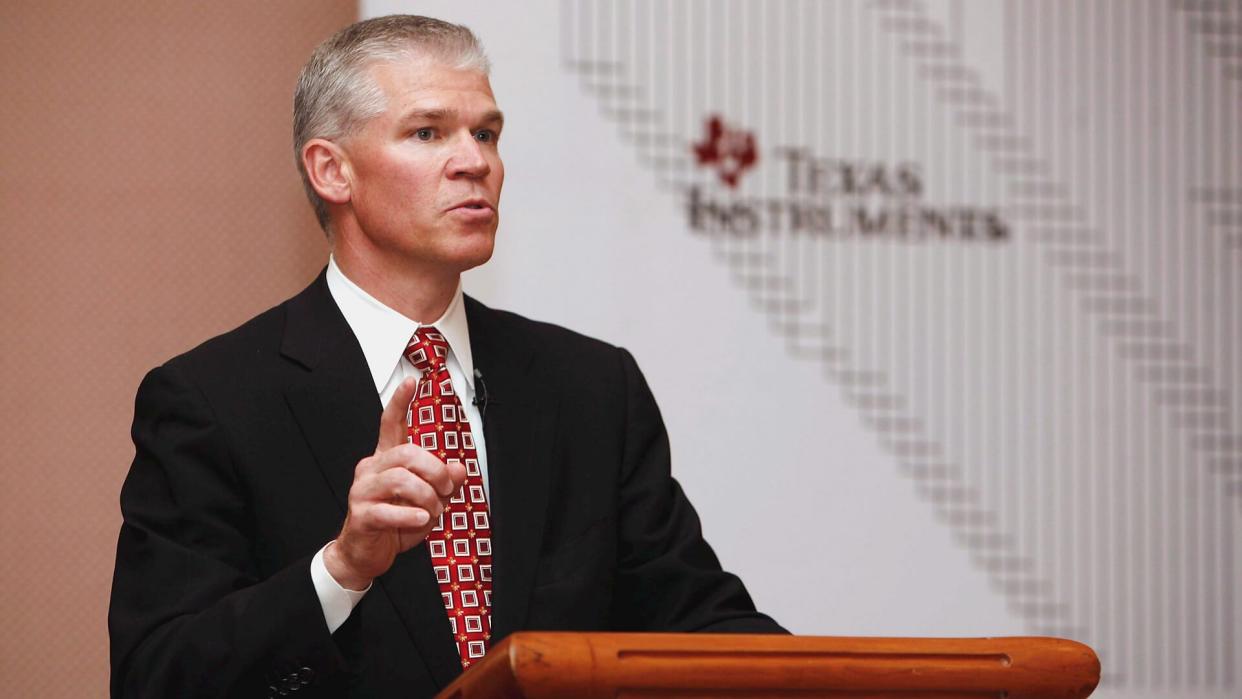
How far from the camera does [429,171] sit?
218 cm

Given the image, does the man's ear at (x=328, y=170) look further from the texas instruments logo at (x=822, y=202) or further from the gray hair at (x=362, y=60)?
the texas instruments logo at (x=822, y=202)

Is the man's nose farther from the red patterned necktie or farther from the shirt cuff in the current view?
the shirt cuff

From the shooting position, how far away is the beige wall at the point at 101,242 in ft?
9.63

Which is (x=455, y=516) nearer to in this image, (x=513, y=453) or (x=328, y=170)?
(x=513, y=453)

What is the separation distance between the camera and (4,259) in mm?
2928

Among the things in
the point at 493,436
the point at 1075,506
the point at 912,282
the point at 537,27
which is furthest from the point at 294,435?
the point at 1075,506

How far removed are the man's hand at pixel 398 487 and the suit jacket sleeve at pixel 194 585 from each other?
0.21 metres

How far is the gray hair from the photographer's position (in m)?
2.22

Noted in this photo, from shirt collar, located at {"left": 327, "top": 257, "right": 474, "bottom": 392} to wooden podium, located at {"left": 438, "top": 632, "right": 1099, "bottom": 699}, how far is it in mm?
772

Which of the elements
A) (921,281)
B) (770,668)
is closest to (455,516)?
(770,668)

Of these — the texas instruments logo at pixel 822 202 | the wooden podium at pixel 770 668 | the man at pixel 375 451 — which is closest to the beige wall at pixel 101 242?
the man at pixel 375 451

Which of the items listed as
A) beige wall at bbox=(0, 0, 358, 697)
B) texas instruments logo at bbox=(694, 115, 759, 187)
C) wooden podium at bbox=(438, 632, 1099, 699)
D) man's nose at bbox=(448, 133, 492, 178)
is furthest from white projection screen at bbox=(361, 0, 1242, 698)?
wooden podium at bbox=(438, 632, 1099, 699)

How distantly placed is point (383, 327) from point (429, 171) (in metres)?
0.23

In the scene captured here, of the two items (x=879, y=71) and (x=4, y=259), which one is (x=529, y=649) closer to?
(x=4, y=259)
